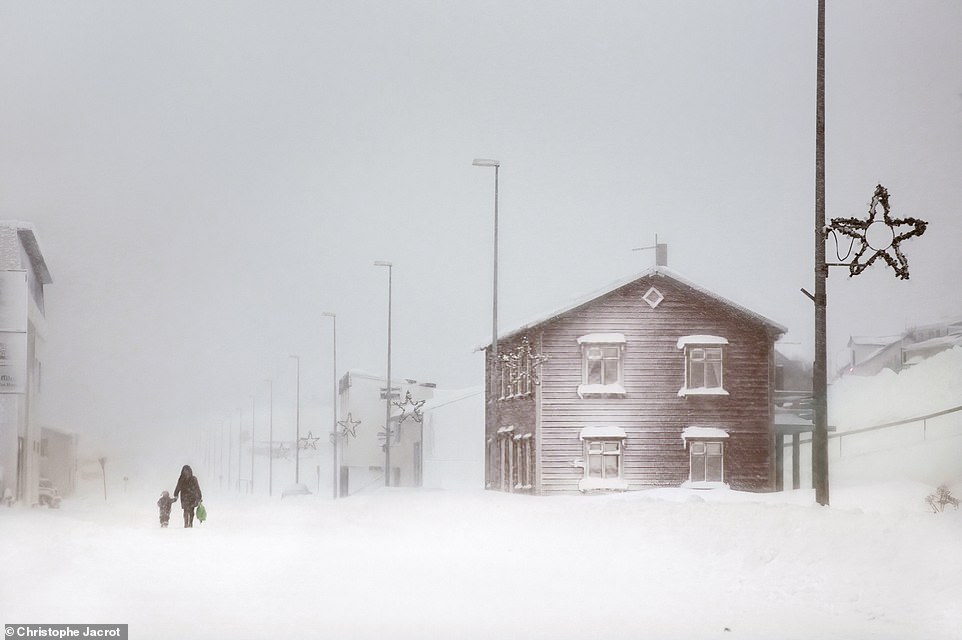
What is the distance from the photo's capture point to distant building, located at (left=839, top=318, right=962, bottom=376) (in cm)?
1227

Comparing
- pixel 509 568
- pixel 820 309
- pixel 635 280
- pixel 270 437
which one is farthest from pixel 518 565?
pixel 270 437

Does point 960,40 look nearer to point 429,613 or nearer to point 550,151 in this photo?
point 550,151

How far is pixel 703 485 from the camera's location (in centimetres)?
1184

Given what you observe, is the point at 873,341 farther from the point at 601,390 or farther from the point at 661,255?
the point at 601,390

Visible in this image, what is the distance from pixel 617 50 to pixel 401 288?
10.3ft

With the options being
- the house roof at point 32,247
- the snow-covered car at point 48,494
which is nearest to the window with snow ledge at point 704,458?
the snow-covered car at point 48,494

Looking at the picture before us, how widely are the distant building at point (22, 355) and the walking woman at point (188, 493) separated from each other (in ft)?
4.06

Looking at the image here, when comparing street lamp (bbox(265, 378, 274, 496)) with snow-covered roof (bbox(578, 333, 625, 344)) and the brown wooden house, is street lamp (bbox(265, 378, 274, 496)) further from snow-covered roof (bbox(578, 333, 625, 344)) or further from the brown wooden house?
snow-covered roof (bbox(578, 333, 625, 344))

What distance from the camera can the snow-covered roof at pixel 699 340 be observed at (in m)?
12.1

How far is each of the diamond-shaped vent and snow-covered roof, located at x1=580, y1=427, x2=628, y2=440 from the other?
1.31m

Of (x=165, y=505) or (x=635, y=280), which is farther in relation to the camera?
(x=635, y=280)

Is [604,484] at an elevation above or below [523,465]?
below

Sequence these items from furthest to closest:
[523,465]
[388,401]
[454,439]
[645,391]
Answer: [454,439], [388,401], [523,465], [645,391]

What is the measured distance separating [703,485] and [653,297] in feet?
6.25
